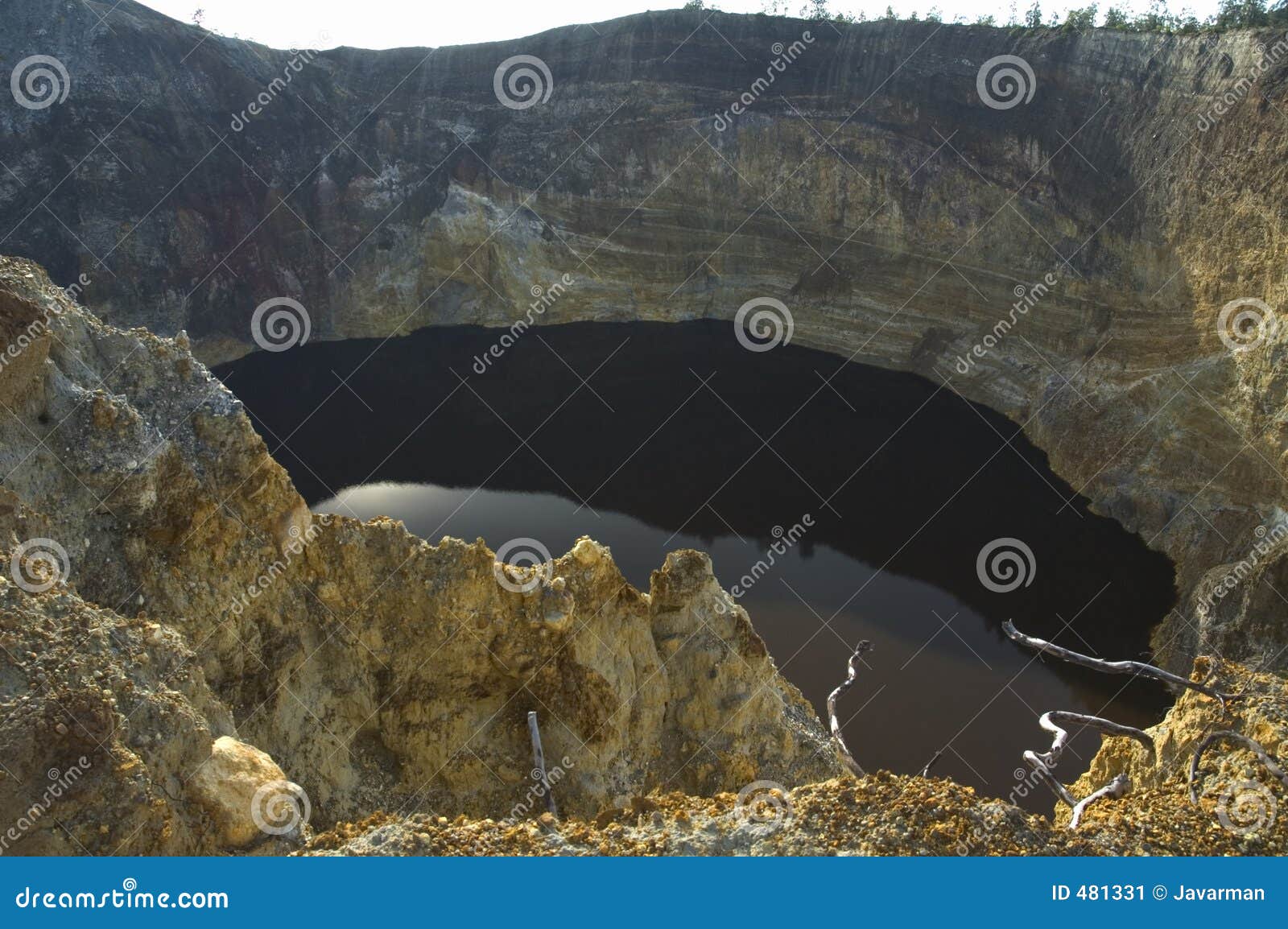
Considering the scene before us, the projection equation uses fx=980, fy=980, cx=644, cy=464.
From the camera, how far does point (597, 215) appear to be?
128 feet

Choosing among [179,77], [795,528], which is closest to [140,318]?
[179,77]

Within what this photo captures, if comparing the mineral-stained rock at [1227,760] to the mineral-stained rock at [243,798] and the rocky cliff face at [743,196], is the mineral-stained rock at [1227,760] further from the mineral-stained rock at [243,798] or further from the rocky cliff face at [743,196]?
the rocky cliff face at [743,196]

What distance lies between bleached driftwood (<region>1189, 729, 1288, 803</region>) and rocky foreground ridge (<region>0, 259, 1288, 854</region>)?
0.08m

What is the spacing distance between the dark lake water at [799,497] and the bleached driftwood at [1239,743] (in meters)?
7.72

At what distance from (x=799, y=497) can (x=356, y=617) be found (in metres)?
14.2

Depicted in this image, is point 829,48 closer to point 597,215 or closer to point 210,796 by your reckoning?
point 597,215

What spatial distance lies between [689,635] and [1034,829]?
6.24 m

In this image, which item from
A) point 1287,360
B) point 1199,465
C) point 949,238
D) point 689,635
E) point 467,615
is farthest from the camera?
point 949,238

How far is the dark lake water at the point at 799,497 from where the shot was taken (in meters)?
16.9

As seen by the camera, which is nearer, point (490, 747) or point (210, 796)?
point (210, 796)

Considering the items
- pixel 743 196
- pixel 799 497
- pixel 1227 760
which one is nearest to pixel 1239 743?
pixel 1227 760

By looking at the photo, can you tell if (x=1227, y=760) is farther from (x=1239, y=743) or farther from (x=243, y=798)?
(x=243, y=798)

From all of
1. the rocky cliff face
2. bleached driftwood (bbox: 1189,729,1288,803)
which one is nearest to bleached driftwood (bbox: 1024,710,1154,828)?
bleached driftwood (bbox: 1189,729,1288,803)

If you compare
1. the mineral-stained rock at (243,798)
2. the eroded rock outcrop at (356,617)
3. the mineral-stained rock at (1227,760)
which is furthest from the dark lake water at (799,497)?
the mineral-stained rock at (243,798)
